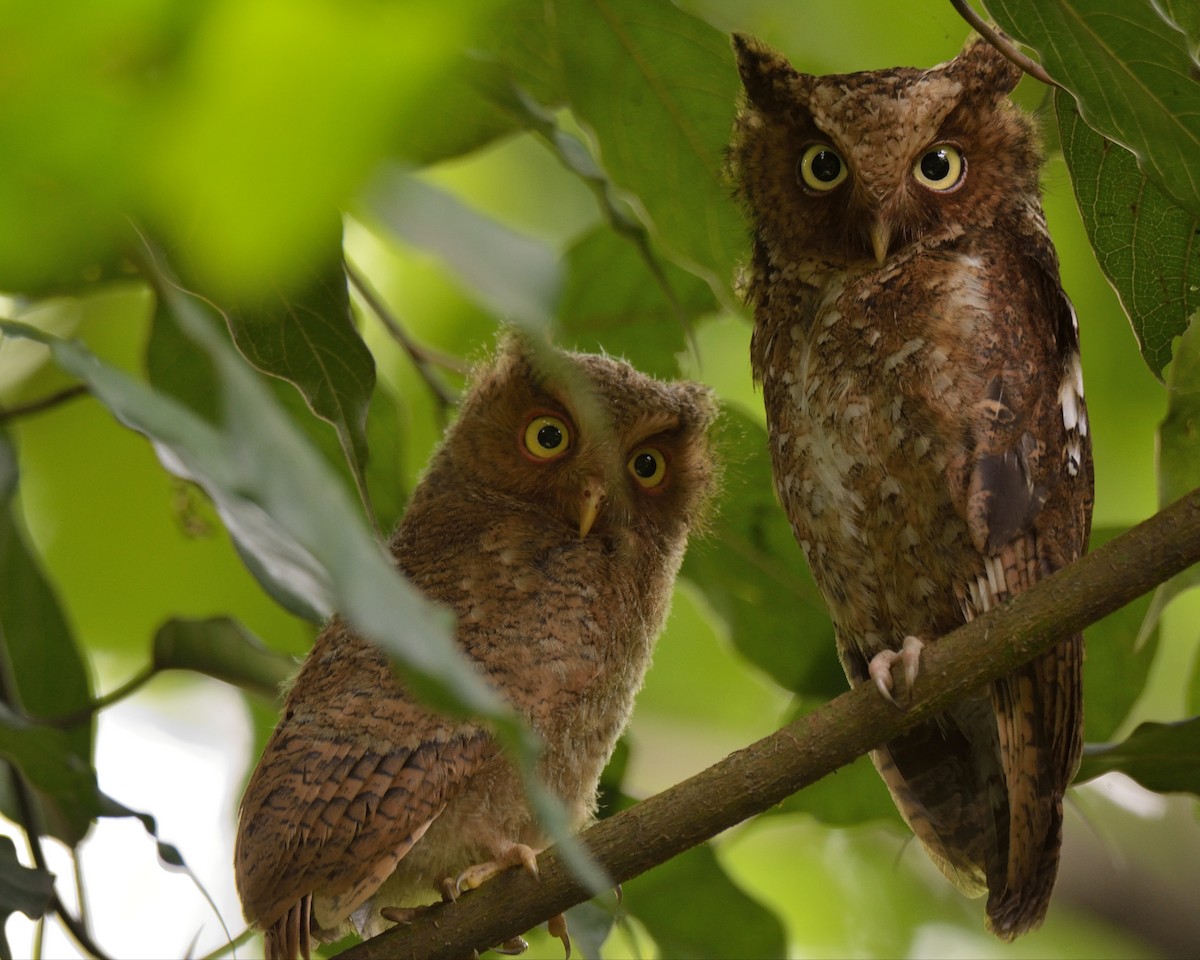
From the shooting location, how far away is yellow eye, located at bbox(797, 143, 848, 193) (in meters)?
2.14

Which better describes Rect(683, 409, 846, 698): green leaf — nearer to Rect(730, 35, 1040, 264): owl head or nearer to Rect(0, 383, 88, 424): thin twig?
Rect(730, 35, 1040, 264): owl head

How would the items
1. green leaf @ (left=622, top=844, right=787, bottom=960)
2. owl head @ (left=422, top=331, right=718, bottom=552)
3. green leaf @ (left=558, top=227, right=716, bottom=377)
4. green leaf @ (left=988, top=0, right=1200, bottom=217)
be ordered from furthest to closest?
green leaf @ (left=558, top=227, right=716, bottom=377), owl head @ (left=422, top=331, right=718, bottom=552), green leaf @ (left=622, top=844, right=787, bottom=960), green leaf @ (left=988, top=0, right=1200, bottom=217)

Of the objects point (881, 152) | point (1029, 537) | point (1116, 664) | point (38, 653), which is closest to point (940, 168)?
point (881, 152)

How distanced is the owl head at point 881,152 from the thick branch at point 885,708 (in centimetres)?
75

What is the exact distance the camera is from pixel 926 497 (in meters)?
1.94

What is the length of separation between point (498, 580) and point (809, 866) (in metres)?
2.57

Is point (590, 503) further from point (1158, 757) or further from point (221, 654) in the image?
point (1158, 757)

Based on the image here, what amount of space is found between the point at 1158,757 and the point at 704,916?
733mm

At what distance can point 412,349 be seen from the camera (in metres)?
2.18

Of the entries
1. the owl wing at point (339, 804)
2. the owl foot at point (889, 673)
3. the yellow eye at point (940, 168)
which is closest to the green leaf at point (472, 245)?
the owl foot at point (889, 673)

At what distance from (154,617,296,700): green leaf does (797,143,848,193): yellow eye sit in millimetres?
1113

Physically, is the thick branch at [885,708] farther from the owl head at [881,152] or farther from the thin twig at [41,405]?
the thin twig at [41,405]

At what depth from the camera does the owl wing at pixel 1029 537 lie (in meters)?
1.84

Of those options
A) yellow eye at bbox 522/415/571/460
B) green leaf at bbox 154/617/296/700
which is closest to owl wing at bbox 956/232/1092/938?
yellow eye at bbox 522/415/571/460
